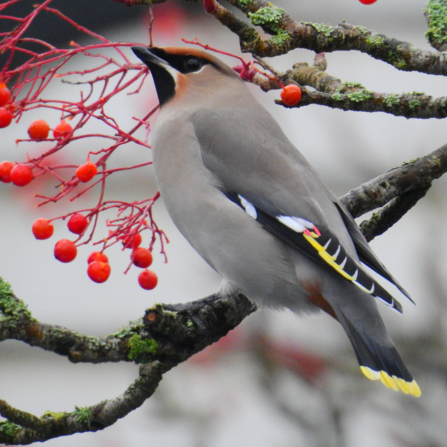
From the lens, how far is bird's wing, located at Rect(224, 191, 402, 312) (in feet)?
6.91

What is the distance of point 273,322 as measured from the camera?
397 cm

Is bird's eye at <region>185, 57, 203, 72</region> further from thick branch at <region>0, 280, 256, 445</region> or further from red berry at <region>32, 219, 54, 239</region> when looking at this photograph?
thick branch at <region>0, 280, 256, 445</region>

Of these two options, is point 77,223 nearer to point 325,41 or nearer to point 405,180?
point 325,41

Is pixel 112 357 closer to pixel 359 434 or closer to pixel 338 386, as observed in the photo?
pixel 338 386

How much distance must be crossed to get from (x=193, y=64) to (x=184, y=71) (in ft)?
0.16

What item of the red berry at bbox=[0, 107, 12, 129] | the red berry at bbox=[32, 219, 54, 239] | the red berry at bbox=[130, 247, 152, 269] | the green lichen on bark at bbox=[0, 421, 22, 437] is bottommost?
the green lichen on bark at bbox=[0, 421, 22, 437]

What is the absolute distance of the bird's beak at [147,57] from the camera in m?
2.32

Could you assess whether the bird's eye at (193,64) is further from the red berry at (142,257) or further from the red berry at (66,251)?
the red berry at (66,251)

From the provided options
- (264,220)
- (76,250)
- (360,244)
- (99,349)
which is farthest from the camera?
(360,244)

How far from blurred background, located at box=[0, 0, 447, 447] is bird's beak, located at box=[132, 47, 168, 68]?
4.24 feet

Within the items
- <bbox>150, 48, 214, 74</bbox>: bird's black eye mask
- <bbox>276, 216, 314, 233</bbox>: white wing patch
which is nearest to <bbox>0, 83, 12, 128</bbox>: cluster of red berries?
<bbox>150, 48, 214, 74</bbox>: bird's black eye mask

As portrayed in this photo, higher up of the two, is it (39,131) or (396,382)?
(39,131)

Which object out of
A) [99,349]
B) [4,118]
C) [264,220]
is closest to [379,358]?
[264,220]

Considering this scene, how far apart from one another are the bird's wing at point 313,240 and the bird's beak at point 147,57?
52 cm
